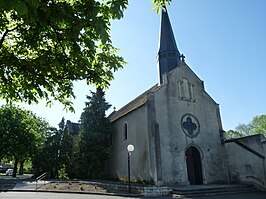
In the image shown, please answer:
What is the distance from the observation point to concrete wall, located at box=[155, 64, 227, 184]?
1877cm

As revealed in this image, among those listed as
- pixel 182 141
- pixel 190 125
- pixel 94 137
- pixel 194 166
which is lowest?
pixel 194 166

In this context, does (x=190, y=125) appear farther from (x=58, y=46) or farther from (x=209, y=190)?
(x=58, y=46)

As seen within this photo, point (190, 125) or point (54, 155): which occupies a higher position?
point (190, 125)

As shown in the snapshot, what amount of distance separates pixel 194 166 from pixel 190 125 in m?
3.76

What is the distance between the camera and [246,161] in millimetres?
19484

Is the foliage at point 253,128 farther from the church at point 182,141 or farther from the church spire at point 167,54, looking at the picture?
the church spire at point 167,54

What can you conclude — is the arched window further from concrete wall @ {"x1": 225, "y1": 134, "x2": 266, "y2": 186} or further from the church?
concrete wall @ {"x1": 225, "y1": 134, "x2": 266, "y2": 186}

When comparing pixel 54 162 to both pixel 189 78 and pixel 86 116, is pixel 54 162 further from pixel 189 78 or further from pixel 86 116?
pixel 189 78

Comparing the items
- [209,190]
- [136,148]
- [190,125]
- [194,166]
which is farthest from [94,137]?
[209,190]

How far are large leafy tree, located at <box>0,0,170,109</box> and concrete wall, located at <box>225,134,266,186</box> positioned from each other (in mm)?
17473

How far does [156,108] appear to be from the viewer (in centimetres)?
1947

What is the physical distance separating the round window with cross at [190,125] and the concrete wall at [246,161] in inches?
137

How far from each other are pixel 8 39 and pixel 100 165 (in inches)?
823

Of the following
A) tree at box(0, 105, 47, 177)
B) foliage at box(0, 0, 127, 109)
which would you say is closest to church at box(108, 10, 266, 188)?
foliage at box(0, 0, 127, 109)
